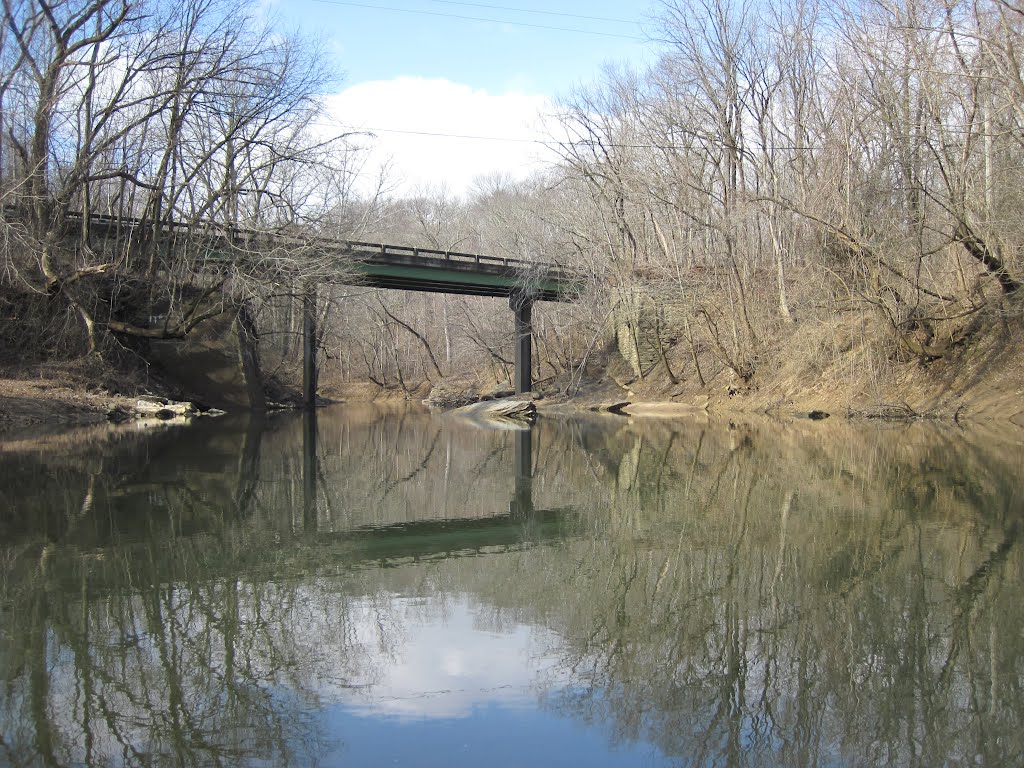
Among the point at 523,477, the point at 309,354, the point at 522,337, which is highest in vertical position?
the point at 522,337

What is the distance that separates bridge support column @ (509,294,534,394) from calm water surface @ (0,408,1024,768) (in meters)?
29.8

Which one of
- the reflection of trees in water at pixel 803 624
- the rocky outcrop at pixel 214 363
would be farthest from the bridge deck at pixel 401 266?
the reflection of trees in water at pixel 803 624

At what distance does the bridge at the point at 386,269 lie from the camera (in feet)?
95.8

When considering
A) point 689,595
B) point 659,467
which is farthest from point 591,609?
point 659,467

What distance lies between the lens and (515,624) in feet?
18.9

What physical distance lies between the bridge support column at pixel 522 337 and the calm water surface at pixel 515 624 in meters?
29.8

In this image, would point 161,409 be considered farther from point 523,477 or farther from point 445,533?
point 445,533

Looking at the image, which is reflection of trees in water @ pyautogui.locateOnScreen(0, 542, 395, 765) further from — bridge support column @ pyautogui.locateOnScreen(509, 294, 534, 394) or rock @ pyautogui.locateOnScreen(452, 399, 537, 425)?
bridge support column @ pyautogui.locateOnScreen(509, 294, 534, 394)

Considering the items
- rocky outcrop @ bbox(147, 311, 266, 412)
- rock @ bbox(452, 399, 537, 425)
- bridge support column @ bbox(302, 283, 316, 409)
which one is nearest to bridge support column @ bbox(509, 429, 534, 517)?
rock @ bbox(452, 399, 537, 425)

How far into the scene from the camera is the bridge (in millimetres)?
29203

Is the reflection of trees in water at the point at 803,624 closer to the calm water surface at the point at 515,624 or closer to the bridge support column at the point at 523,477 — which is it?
the calm water surface at the point at 515,624

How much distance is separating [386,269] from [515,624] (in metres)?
35.3

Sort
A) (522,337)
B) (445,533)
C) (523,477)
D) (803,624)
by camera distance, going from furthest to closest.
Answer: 1. (522,337)
2. (523,477)
3. (445,533)
4. (803,624)

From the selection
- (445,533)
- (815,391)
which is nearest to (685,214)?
(815,391)
